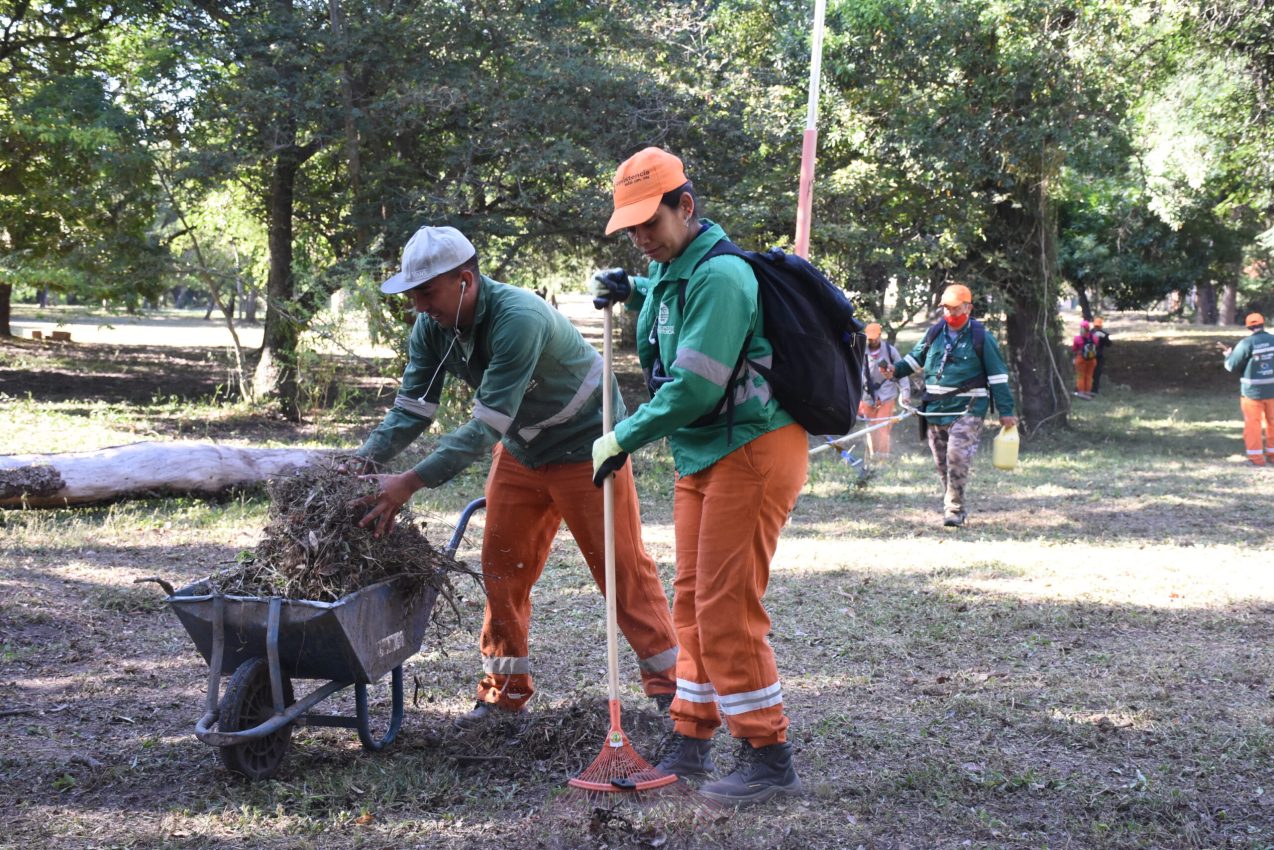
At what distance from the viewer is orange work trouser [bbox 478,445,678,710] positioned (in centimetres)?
452

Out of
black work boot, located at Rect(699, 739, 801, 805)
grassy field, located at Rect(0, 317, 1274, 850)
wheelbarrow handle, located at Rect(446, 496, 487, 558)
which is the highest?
wheelbarrow handle, located at Rect(446, 496, 487, 558)

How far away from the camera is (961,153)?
14.9 meters

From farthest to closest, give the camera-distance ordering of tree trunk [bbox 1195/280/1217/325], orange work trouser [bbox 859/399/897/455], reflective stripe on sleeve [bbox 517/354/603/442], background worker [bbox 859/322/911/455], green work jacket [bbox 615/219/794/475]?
tree trunk [bbox 1195/280/1217/325] < orange work trouser [bbox 859/399/897/455] < background worker [bbox 859/322/911/455] < reflective stripe on sleeve [bbox 517/354/603/442] < green work jacket [bbox 615/219/794/475]

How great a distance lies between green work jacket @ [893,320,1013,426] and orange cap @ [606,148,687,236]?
6.20 meters

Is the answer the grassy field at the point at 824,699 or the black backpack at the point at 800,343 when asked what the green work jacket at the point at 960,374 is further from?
the black backpack at the point at 800,343

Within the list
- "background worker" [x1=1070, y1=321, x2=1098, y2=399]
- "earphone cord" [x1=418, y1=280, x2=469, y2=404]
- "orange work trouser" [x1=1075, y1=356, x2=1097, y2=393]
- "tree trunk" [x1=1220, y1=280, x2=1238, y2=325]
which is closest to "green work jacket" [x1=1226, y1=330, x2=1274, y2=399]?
"background worker" [x1=1070, y1=321, x2=1098, y2=399]

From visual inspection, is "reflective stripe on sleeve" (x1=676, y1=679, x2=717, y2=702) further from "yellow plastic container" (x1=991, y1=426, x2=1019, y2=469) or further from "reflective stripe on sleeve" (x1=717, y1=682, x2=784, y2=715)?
"yellow plastic container" (x1=991, y1=426, x2=1019, y2=469)

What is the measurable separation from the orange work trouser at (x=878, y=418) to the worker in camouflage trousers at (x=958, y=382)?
10.4ft

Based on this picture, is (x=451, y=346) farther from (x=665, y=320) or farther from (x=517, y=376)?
(x=665, y=320)

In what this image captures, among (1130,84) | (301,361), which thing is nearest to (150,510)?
(301,361)

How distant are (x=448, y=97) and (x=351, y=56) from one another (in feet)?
4.33

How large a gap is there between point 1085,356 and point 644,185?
22.7 meters

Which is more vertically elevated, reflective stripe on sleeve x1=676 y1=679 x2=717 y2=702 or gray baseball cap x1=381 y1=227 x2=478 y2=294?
gray baseball cap x1=381 y1=227 x2=478 y2=294

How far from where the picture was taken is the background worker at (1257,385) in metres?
14.5
